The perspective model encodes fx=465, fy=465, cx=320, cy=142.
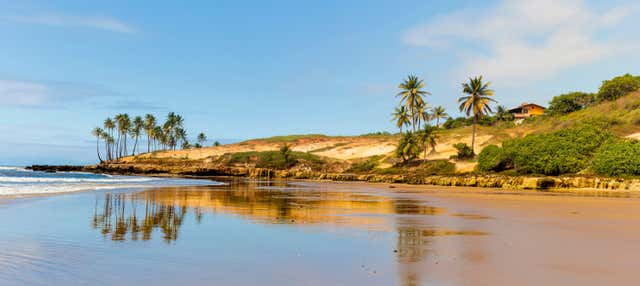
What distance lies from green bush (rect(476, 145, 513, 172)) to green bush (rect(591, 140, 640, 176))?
10.8 metres

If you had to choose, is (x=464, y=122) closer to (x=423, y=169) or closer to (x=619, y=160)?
(x=423, y=169)

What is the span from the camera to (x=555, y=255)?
852cm

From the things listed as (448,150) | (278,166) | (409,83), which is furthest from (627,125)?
(278,166)

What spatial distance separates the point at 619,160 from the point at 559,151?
7222 mm

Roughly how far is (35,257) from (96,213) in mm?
8088

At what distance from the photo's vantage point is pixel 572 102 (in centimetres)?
9619

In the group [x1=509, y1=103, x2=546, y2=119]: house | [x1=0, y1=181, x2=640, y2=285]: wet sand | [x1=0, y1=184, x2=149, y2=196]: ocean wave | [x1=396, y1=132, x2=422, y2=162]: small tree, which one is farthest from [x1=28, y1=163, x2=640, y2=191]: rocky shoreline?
[x1=509, y1=103, x2=546, y2=119]: house

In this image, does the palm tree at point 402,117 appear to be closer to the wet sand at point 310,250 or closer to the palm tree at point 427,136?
the palm tree at point 427,136

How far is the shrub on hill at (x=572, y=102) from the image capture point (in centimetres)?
9581

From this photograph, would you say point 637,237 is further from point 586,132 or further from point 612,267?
point 586,132

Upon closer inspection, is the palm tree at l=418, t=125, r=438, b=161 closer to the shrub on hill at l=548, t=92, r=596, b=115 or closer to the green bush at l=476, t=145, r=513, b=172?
the green bush at l=476, t=145, r=513, b=172

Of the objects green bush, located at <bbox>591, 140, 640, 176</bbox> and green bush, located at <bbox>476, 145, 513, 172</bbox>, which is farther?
green bush, located at <bbox>476, 145, 513, 172</bbox>

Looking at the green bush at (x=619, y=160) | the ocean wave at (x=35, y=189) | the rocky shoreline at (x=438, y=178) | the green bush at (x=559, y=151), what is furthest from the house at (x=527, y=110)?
the ocean wave at (x=35, y=189)

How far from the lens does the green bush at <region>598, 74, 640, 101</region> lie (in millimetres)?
85688
